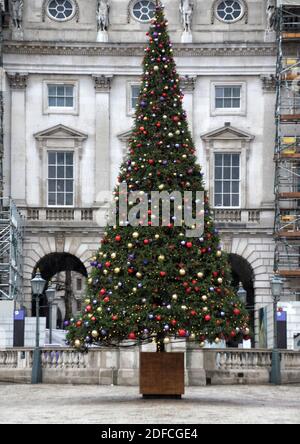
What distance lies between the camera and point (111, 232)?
36250 mm

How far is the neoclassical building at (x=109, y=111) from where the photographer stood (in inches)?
2726

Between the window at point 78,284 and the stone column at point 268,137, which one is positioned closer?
the stone column at point 268,137

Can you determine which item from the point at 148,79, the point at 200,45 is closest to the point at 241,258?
the point at 200,45

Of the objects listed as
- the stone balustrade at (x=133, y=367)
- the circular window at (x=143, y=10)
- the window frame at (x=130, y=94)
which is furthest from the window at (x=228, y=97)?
the stone balustrade at (x=133, y=367)

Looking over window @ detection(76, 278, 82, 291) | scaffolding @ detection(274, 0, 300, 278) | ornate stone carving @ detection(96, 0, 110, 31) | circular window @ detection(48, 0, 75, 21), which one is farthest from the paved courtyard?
window @ detection(76, 278, 82, 291)

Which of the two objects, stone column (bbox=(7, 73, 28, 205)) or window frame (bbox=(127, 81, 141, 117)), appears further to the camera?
window frame (bbox=(127, 81, 141, 117))

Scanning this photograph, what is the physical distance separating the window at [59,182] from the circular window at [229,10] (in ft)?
32.8

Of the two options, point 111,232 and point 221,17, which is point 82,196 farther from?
point 111,232

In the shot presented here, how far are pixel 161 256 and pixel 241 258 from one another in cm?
3468

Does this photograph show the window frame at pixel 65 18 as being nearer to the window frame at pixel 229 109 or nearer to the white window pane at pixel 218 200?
the window frame at pixel 229 109

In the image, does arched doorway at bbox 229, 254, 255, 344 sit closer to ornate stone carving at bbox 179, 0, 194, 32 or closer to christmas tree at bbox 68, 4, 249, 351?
ornate stone carving at bbox 179, 0, 194, 32

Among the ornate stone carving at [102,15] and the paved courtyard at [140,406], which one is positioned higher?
the ornate stone carving at [102,15]

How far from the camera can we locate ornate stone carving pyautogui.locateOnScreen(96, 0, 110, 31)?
6975 centimetres

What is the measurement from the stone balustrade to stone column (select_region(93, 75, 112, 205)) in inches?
855
